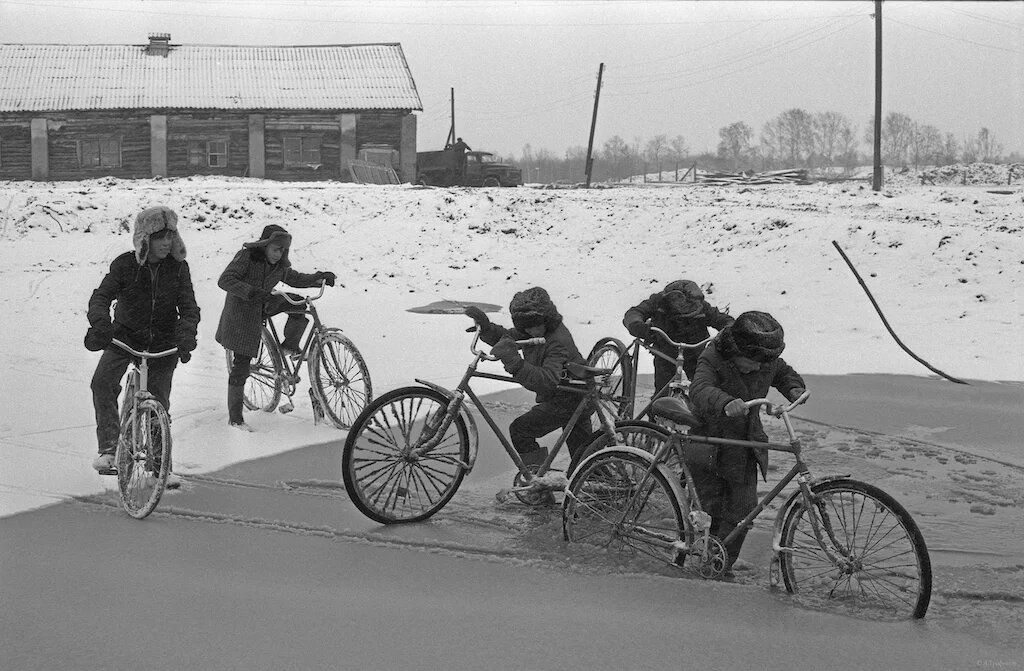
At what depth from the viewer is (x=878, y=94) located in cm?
2905

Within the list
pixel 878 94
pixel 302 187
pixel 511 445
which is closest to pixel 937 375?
pixel 511 445

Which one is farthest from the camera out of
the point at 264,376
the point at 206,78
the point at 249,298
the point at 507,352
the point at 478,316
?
the point at 206,78

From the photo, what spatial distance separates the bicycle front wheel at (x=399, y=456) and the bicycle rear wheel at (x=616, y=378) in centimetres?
84

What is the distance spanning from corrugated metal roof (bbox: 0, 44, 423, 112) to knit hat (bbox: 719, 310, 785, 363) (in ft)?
105

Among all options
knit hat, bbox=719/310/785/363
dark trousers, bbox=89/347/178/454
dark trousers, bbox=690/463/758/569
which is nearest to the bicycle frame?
dark trousers, bbox=690/463/758/569

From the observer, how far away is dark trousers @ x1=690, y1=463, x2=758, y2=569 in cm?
467

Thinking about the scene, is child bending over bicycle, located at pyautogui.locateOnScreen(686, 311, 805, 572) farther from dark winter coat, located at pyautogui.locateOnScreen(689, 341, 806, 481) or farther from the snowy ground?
the snowy ground

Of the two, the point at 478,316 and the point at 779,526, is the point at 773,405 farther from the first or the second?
the point at 478,316

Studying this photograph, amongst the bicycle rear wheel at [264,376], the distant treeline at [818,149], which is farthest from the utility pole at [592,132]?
the bicycle rear wheel at [264,376]

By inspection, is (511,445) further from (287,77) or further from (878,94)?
(287,77)

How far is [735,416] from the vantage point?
455cm

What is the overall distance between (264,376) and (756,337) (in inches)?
184

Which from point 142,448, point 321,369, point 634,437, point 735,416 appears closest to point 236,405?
point 321,369

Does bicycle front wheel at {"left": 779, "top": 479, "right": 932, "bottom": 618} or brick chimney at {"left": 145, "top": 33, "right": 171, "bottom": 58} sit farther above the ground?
brick chimney at {"left": 145, "top": 33, "right": 171, "bottom": 58}
